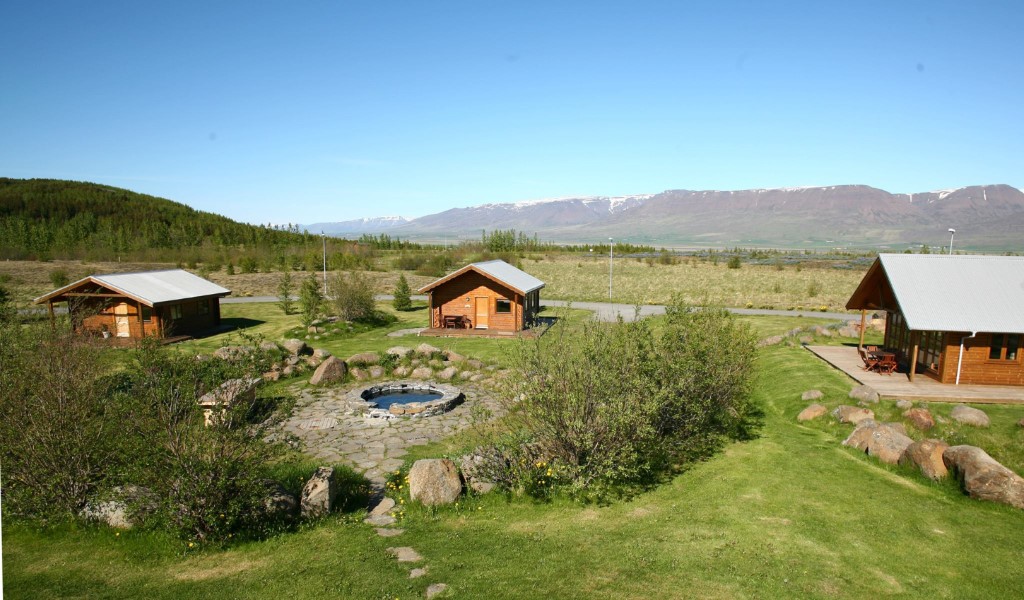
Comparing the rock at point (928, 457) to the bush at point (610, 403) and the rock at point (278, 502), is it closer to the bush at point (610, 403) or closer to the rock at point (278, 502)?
the bush at point (610, 403)

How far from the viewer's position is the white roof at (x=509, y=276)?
28639mm

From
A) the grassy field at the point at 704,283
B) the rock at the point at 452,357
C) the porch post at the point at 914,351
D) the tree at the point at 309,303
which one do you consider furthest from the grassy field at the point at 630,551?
the grassy field at the point at 704,283

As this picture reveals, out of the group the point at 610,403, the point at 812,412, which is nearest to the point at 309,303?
the point at 610,403

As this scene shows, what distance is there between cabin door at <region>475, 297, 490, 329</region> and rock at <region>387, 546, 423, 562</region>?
2129cm

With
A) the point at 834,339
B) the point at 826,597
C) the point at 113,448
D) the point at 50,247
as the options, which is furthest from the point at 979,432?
the point at 50,247

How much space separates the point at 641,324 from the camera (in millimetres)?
12328

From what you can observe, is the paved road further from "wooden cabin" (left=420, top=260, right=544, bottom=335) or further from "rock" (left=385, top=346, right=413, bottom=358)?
"rock" (left=385, top=346, right=413, bottom=358)

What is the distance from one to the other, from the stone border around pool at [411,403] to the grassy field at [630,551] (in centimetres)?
625

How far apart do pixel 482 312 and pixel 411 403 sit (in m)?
13.2

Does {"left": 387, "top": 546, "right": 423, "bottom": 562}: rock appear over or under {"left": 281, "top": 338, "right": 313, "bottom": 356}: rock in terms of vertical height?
under

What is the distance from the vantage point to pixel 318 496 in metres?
9.63

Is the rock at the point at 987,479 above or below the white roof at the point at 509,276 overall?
below

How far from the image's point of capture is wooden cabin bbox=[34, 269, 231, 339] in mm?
26734

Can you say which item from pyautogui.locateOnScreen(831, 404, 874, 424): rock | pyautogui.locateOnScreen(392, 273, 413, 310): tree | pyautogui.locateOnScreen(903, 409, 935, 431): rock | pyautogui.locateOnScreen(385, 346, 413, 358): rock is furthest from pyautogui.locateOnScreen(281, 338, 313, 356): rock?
pyautogui.locateOnScreen(903, 409, 935, 431): rock
